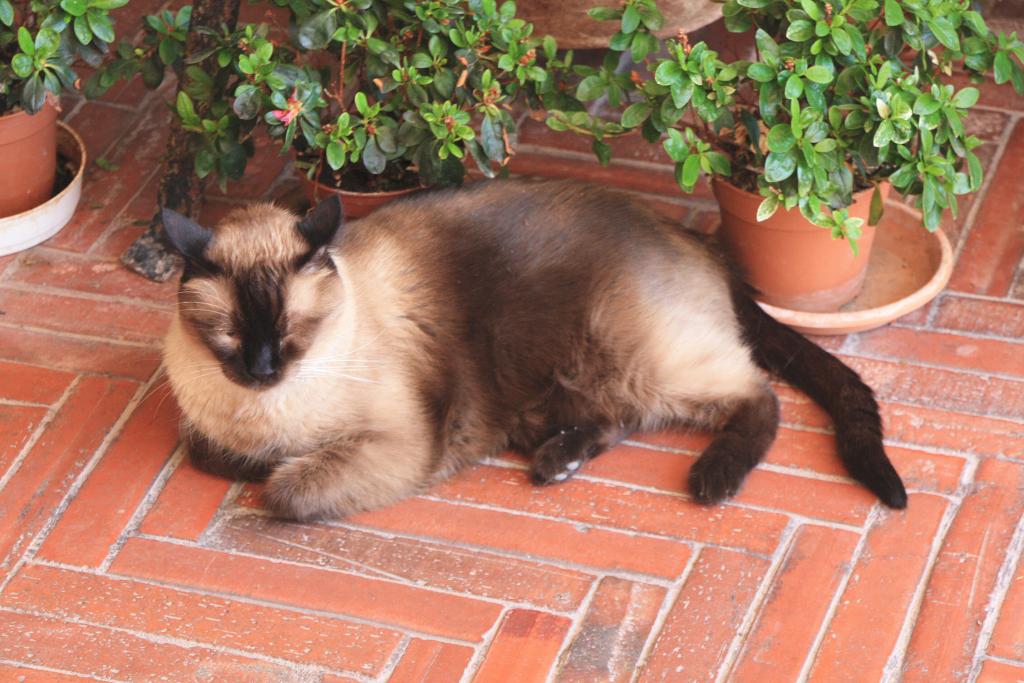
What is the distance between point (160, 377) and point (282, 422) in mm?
573

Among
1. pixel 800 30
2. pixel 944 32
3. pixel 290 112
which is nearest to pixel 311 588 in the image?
pixel 290 112

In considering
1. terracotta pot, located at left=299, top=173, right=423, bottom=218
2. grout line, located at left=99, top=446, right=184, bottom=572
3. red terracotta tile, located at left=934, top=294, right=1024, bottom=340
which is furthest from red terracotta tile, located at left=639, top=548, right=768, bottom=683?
terracotta pot, located at left=299, top=173, right=423, bottom=218

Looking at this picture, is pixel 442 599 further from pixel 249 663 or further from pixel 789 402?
pixel 789 402

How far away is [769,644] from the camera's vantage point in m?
2.43

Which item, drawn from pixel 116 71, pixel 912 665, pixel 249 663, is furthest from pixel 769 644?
pixel 116 71

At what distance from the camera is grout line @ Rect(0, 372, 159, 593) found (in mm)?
2633

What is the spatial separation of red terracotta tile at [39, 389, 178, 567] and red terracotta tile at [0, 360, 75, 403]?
0.68ft

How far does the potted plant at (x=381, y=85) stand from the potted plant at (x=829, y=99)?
0.18 m

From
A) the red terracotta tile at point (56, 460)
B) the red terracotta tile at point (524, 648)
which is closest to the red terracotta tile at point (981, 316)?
the red terracotta tile at point (524, 648)

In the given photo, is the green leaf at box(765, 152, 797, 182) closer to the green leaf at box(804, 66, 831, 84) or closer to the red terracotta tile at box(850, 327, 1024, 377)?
the green leaf at box(804, 66, 831, 84)

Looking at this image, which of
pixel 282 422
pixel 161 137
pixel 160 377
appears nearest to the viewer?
pixel 282 422

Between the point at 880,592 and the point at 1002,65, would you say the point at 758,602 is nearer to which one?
the point at 880,592

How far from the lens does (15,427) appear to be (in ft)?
9.64

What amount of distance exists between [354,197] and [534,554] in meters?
1.05
